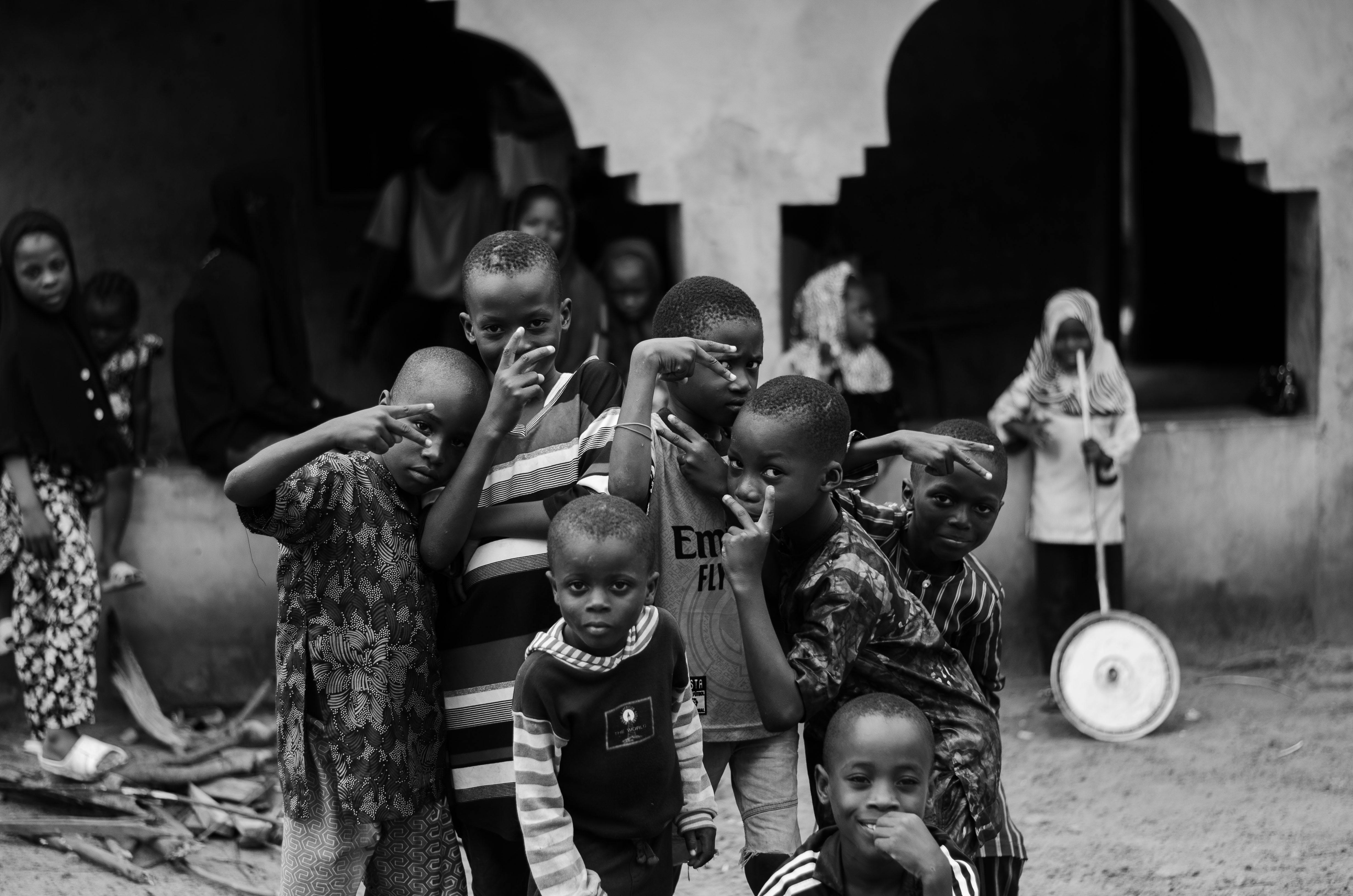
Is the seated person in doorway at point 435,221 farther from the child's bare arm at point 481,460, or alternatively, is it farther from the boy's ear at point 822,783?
the boy's ear at point 822,783

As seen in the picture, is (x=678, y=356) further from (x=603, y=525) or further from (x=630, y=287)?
(x=630, y=287)

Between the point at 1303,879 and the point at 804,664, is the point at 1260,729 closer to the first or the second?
the point at 1303,879

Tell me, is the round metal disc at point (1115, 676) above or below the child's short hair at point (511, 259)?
below

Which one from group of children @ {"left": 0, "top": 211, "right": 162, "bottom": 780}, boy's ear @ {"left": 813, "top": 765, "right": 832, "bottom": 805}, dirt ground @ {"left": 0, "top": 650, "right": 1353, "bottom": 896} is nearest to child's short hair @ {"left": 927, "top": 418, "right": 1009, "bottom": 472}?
boy's ear @ {"left": 813, "top": 765, "right": 832, "bottom": 805}

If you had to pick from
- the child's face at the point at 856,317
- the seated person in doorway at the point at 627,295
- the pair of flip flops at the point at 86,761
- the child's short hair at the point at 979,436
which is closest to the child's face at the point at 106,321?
the pair of flip flops at the point at 86,761

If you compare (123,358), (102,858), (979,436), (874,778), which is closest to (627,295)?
(123,358)

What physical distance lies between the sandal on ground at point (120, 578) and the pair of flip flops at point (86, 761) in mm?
607

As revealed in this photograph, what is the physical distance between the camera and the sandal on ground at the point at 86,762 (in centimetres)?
501

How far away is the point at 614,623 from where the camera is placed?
254 centimetres

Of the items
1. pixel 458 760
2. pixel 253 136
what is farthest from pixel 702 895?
pixel 253 136

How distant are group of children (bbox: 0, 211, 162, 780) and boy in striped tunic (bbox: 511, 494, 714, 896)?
2.93 m

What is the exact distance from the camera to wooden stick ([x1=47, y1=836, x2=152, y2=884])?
442 centimetres

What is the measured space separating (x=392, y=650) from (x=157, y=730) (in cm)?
302

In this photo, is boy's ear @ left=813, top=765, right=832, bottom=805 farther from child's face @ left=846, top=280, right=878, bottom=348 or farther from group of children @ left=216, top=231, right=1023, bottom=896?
child's face @ left=846, top=280, right=878, bottom=348
